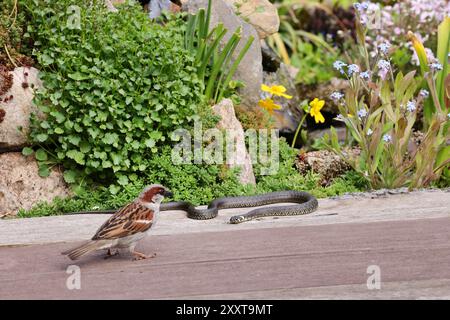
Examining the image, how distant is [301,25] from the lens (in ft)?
39.5

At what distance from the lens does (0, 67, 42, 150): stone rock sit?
7020 mm

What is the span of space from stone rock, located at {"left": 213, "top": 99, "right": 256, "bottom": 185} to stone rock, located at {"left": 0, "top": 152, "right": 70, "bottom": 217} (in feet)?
5.02

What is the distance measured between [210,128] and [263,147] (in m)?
0.65

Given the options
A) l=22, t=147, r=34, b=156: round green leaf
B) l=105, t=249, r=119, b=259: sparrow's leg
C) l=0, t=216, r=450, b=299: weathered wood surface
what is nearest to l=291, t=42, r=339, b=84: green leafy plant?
l=22, t=147, r=34, b=156: round green leaf

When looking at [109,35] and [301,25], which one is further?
[301,25]

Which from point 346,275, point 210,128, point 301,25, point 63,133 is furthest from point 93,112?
point 301,25

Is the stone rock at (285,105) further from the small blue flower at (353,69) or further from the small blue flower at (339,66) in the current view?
the small blue flower at (353,69)

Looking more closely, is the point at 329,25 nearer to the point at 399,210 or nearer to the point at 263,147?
the point at 263,147

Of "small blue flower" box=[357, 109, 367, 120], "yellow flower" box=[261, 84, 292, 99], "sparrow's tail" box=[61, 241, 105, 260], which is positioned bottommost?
"sparrow's tail" box=[61, 241, 105, 260]

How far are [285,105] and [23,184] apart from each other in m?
3.08

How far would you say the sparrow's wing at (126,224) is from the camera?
4957mm

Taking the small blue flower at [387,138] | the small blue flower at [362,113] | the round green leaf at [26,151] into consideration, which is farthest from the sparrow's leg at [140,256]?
the small blue flower at [387,138]

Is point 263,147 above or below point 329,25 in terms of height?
below

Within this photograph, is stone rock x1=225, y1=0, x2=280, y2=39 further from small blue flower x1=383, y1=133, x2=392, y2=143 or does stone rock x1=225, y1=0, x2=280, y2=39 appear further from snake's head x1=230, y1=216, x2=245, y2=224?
snake's head x1=230, y1=216, x2=245, y2=224
